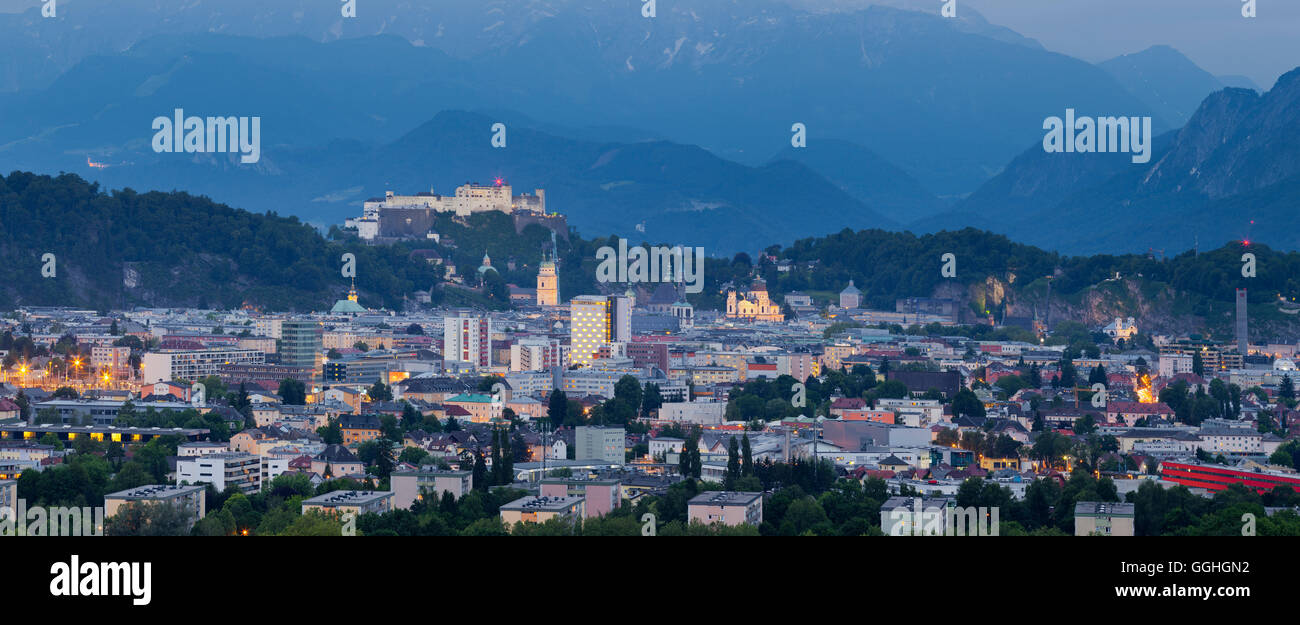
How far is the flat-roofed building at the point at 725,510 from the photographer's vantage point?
19.6 metres

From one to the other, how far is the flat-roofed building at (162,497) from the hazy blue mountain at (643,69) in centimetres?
12396

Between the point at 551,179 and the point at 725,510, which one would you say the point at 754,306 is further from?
the point at 551,179

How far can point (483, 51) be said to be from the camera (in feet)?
537

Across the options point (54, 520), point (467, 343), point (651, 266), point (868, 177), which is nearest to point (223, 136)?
point (868, 177)

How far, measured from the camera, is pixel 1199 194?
105062 millimetres

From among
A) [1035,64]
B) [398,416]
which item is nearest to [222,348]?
[398,416]

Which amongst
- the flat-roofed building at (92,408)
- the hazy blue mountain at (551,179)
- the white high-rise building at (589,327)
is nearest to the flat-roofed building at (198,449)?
the flat-roofed building at (92,408)

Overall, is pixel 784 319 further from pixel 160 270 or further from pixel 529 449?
pixel 529 449

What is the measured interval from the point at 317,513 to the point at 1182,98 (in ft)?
477

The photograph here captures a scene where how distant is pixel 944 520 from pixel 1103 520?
1.63 meters

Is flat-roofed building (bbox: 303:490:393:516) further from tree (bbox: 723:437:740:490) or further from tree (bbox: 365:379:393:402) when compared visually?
tree (bbox: 365:379:393:402)
